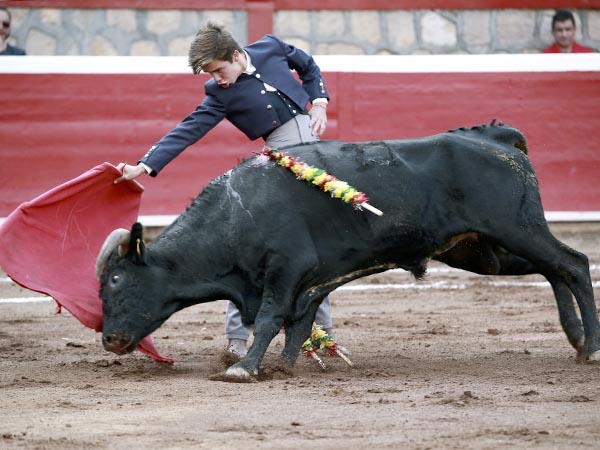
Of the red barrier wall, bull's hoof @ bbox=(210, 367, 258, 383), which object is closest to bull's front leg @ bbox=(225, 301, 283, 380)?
bull's hoof @ bbox=(210, 367, 258, 383)

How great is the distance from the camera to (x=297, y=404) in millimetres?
4219

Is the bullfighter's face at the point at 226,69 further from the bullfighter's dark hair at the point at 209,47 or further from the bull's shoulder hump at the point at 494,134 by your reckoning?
the bull's shoulder hump at the point at 494,134

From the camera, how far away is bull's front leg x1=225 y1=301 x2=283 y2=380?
4.72 m

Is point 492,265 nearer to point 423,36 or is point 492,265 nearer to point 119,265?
point 119,265

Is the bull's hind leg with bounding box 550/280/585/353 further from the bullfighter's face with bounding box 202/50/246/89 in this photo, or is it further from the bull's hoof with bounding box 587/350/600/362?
the bullfighter's face with bounding box 202/50/246/89

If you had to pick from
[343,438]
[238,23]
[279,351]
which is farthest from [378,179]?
[238,23]

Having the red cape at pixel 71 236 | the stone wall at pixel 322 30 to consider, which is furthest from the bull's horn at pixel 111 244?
the stone wall at pixel 322 30

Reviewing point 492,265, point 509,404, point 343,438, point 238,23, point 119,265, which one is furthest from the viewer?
point 238,23

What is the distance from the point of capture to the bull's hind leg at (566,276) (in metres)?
4.98

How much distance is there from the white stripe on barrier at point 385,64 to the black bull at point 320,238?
425 centimetres

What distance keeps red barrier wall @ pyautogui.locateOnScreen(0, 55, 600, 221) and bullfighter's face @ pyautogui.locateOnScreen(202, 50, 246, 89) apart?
384 cm

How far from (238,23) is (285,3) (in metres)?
0.45

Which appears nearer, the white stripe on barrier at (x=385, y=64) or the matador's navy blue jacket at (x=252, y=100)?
the matador's navy blue jacket at (x=252, y=100)

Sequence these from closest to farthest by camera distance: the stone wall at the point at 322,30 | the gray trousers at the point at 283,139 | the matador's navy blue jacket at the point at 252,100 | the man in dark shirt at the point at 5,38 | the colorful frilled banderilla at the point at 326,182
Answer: the colorful frilled banderilla at the point at 326,182, the matador's navy blue jacket at the point at 252,100, the gray trousers at the point at 283,139, the man in dark shirt at the point at 5,38, the stone wall at the point at 322,30
